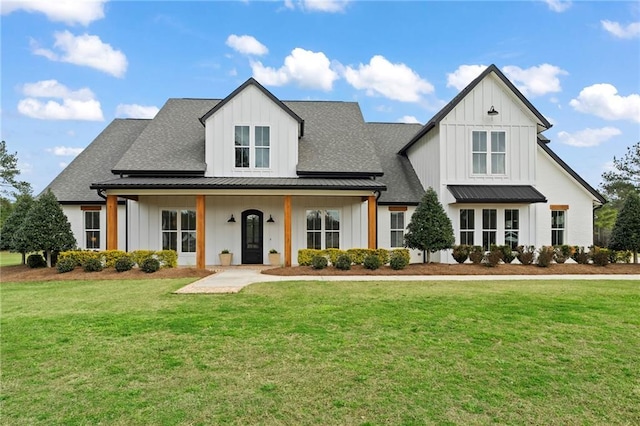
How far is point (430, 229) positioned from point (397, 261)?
1886mm

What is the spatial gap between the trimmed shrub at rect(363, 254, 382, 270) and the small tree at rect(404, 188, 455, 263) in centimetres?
179

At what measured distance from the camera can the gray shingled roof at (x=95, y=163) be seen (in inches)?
717

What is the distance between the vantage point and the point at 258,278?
42.5 ft

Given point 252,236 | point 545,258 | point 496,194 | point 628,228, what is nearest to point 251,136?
point 252,236

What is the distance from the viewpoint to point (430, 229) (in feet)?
49.5

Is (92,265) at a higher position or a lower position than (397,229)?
lower

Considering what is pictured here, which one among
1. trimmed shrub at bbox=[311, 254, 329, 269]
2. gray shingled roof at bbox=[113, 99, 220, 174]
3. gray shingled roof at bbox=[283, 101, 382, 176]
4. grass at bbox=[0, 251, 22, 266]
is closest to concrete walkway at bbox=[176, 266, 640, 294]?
trimmed shrub at bbox=[311, 254, 329, 269]

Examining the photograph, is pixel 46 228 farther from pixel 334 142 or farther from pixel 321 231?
pixel 334 142

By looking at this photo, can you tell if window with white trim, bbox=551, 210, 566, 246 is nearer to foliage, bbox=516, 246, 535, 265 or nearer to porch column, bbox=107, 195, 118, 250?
foliage, bbox=516, 246, 535, 265

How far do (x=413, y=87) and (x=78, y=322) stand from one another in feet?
122

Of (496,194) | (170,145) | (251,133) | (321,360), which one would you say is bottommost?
(321,360)

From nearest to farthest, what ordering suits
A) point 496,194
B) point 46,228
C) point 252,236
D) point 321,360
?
point 321,360, point 46,228, point 496,194, point 252,236

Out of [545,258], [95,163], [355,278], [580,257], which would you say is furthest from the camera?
[95,163]

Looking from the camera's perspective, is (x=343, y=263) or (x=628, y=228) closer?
(x=343, y=263)
